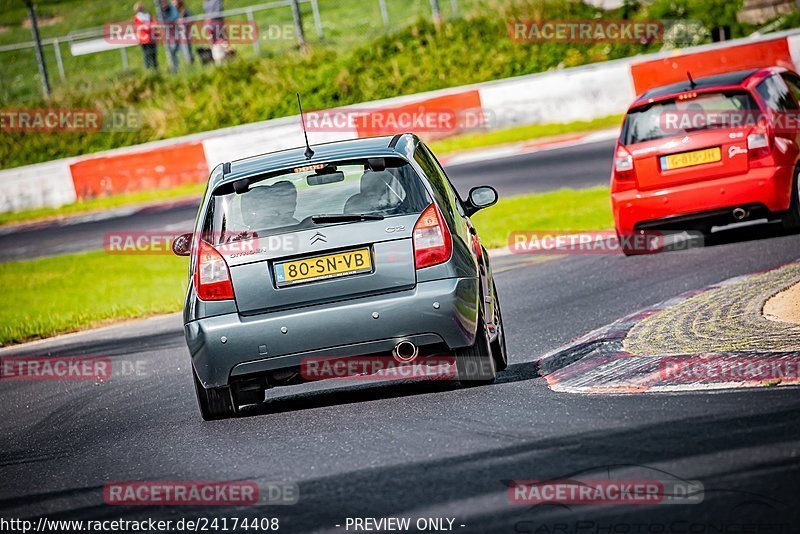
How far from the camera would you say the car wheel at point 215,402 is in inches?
332

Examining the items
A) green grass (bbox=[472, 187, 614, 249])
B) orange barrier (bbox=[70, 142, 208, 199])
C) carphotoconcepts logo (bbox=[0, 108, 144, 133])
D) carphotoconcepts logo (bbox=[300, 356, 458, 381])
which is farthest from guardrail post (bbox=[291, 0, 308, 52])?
carphotoconcepts logo (bbox=[300, 356, 458, 381])

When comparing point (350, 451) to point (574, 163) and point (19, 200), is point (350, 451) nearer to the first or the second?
point (574, 163)

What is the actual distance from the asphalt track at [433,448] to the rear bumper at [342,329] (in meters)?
0.40

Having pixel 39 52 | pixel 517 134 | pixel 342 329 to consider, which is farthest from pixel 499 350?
pixel 39 52

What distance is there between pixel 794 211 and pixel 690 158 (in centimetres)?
110

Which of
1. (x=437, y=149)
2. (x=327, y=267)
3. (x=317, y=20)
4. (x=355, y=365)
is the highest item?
(x=317, y=20)

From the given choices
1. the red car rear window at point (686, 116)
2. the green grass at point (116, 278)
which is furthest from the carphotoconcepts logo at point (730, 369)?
the green grass at point (116, 278)

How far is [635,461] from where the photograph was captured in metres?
5.94

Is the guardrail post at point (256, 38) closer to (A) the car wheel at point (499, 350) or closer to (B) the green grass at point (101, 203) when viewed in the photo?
(B) the green grass at point (101, 203)

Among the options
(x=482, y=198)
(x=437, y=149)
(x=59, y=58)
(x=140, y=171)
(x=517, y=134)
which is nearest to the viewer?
(x=482, y=198)

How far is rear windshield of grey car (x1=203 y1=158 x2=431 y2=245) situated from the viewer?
8.12 metres

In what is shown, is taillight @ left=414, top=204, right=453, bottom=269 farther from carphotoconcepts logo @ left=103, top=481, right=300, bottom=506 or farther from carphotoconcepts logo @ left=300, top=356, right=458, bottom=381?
carphotoconcepts logo @ left=103, top=481, right=300, bottom=506

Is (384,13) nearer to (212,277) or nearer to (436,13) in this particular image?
(436,13)

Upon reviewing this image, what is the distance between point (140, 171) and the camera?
28719 mm
